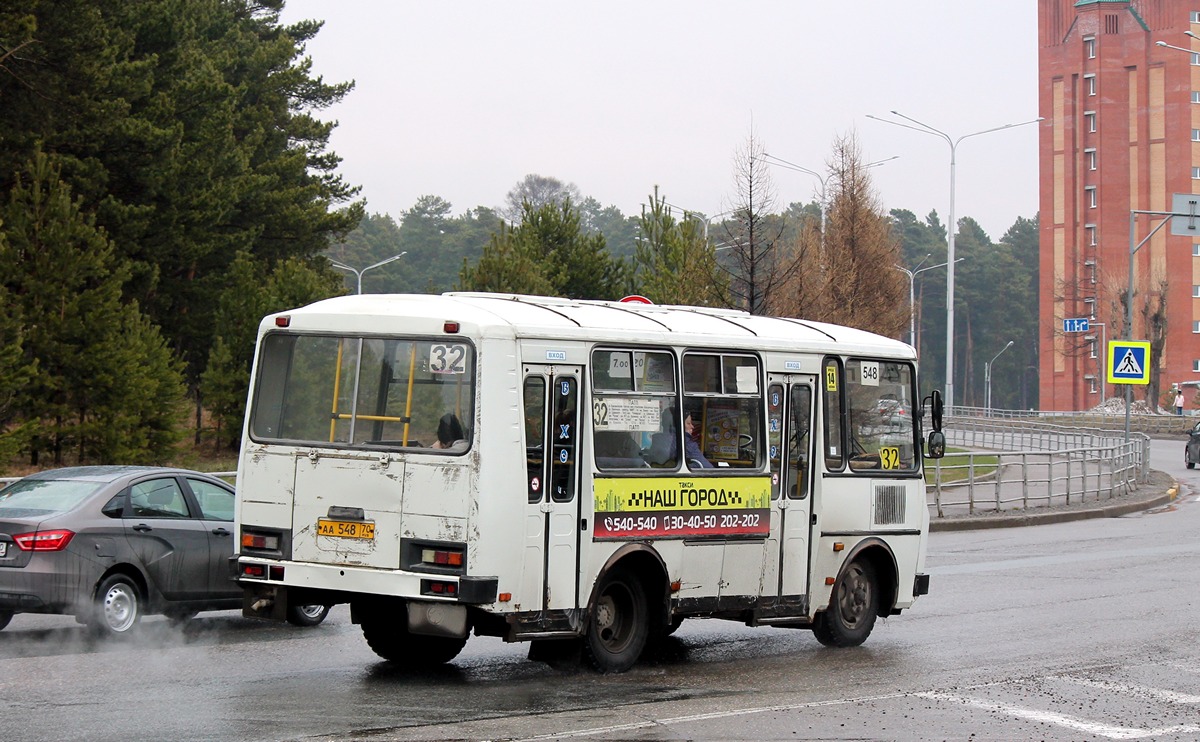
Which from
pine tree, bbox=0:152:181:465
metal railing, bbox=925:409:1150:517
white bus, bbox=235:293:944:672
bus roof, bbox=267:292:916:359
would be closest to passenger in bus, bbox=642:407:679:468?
white bus, bbox=235:293:944:672

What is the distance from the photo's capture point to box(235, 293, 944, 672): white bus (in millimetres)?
9703

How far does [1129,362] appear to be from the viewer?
35.3 metres

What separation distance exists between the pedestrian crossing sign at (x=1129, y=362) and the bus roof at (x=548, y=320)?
82.1 ft

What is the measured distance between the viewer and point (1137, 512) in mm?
31312

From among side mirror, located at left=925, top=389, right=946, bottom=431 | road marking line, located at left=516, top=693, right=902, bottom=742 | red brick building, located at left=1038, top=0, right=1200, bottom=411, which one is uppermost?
red brick building, located at left=1038, top=0, right=1200, bottom=411

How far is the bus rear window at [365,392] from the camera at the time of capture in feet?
32.3

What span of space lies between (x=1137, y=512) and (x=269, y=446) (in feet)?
82.1

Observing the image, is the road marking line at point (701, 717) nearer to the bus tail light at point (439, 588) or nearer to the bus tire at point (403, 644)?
the bus tail light at point (439, 588)

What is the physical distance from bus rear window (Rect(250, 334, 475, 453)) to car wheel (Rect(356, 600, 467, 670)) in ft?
4.95

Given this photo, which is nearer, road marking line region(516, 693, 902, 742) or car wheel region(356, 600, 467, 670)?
road marking line region(516, 693, 902, 742)

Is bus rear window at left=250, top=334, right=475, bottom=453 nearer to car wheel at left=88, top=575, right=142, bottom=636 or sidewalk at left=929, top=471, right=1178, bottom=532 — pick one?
car wheel at left=88, top=575, right=142, bottom=636

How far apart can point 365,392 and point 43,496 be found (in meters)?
3.48

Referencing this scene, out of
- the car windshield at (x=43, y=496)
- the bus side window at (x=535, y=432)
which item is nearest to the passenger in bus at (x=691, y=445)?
the bus side window at (x=535, y=432)

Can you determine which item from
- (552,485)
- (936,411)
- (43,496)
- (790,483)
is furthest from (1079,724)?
(43,496)
